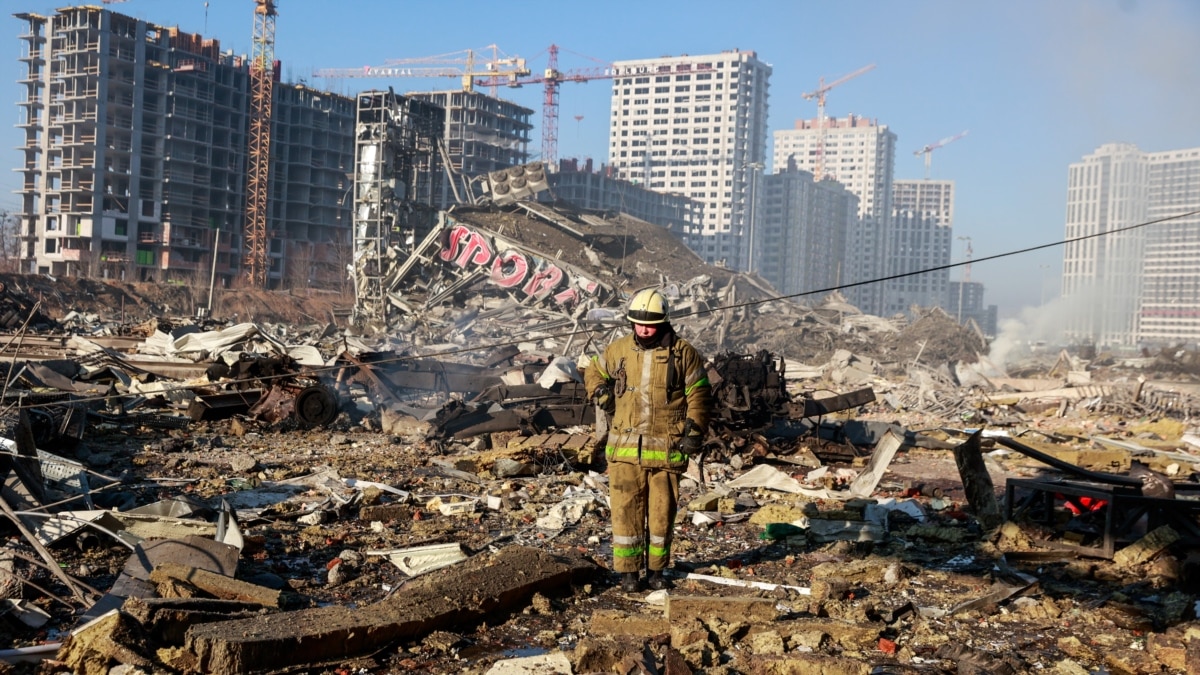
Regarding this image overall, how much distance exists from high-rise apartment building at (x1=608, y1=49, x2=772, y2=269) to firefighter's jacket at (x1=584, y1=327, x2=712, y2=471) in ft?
375

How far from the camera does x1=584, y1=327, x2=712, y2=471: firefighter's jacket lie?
585 cm

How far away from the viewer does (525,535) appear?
739 centimetres

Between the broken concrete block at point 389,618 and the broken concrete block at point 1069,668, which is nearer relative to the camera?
the broken concrete block at point 389,618

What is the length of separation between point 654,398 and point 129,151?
249ft

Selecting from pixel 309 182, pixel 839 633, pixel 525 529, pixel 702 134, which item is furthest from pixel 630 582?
pixel 702 134

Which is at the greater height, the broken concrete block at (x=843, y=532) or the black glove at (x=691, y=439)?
the black glove at (x=691, y=439)

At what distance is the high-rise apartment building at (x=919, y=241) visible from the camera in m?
130

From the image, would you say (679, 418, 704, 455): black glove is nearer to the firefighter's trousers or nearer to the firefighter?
→ the firefighter

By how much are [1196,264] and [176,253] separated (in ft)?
231

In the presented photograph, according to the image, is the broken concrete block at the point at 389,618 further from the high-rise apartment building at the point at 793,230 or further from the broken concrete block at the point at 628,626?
the high-rise apartment building at the point at 793,230

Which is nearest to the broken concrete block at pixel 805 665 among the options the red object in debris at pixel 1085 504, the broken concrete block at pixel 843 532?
the broken concrete block at pixel 843 532

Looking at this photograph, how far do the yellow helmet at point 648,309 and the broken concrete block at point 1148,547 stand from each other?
3570mm

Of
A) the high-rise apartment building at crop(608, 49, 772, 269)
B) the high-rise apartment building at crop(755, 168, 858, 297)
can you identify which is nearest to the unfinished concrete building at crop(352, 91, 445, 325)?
the high-rise apartment building at crop(608, 49, 772, 269)

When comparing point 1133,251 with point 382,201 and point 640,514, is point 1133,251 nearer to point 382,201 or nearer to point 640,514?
point 382,201
